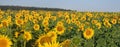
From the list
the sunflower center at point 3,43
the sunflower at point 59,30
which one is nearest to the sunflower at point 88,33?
the sunflower at point 59,30

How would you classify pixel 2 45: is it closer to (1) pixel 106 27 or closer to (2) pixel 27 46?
(2) pixel 27 46

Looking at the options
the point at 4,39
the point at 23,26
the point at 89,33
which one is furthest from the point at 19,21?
the point at 4,39

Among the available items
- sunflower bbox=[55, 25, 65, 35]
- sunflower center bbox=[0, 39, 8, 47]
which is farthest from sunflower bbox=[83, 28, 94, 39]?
sunflower center bbox=[0, 39, 8, 47]

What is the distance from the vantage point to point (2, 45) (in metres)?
3.41

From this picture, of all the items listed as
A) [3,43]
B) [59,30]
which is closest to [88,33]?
[59,30]

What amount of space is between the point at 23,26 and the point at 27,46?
3.07 meters

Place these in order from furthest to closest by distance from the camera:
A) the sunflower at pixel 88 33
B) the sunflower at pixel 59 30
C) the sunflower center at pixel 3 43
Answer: the sunflower at pixel 88 33
the sunflower at pixel 59 30
the sunflower center at pixel 3 43

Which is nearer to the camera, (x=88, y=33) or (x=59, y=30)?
(x=59, y=30)

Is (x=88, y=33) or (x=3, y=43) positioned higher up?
(x=3, y=43)

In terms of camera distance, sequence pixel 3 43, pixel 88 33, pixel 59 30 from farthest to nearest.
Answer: pixel 88 33
pixel 59 30
pixel 3 43

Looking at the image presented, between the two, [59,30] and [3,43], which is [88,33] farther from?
[3,43]

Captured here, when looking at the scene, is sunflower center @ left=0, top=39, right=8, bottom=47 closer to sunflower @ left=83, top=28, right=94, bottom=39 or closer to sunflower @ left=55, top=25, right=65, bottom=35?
sunflower @ left=55, top=25, right=65, bottom=35

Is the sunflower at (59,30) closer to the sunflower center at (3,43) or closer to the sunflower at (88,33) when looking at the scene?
the sunflower at (88,33)

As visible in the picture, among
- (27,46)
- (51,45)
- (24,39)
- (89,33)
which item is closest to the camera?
(51,45)
